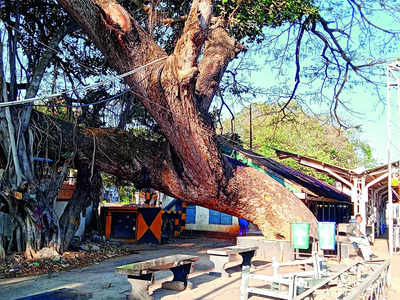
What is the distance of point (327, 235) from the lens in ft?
32.3

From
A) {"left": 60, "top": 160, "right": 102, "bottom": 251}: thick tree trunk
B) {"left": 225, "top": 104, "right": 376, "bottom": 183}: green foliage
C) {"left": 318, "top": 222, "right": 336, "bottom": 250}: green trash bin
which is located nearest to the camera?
{"left": 318, "top": 222, "right": 336, "bottom": 250}: green trash bin

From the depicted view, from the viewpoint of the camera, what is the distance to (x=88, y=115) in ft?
38.1

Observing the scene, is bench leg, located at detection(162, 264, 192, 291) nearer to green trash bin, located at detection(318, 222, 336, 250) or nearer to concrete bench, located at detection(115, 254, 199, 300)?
concrete bench, located at detection(115, 254, 199, 300)

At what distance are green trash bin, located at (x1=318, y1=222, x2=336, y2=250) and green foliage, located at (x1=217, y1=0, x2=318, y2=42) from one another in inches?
219

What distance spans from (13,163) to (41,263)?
2225 mm

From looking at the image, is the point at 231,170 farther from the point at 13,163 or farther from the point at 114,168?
the point at 13,163

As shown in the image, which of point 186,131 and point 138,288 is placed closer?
point 138,288

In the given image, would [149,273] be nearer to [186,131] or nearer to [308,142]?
[186,131]

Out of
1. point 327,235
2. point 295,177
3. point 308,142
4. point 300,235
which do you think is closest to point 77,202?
point 300,235

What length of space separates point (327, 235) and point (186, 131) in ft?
14.5

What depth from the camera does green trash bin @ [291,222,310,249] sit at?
980cm

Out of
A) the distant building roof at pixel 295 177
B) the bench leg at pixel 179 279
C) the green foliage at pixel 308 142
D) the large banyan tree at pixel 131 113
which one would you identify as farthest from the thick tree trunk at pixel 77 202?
the green foliage at pixel 308 142

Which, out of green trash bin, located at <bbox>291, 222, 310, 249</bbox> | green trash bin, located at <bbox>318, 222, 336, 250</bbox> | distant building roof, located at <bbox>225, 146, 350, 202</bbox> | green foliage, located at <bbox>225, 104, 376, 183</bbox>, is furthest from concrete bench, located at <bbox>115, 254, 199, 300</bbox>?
green foliage, located at <bbox>225, 104, 376, 183</bbox>

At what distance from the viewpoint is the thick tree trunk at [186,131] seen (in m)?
7.80
